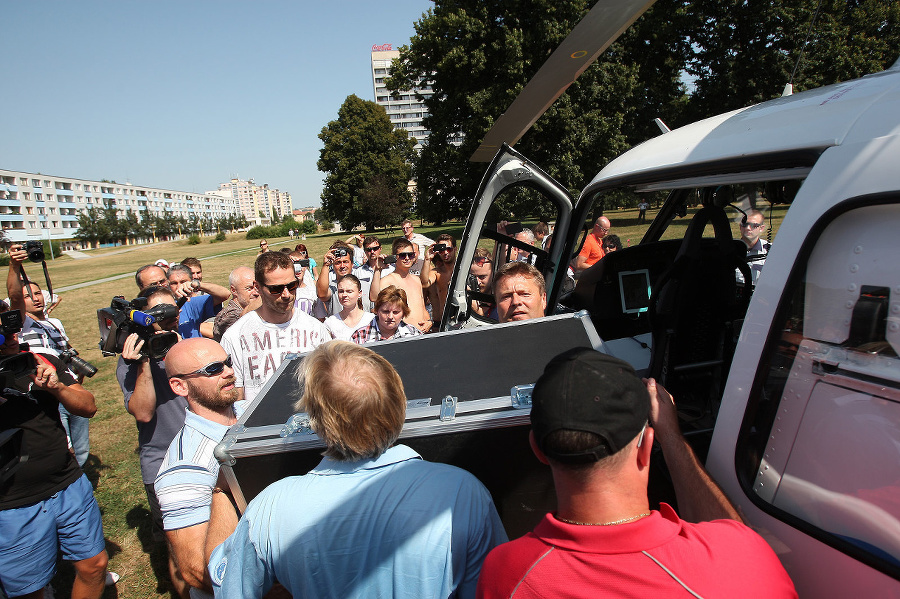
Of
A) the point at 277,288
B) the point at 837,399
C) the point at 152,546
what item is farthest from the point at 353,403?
the point at 152,546

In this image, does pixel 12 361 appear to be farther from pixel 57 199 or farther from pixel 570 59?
pixel 57 199

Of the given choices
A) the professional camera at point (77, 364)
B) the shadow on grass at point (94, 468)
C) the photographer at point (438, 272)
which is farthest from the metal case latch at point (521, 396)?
the shadow on grass at point (94, 468)

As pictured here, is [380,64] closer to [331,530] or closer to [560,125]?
[560,125]

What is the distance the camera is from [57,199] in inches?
3656

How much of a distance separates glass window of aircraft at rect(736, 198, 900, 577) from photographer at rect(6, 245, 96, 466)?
410 cm

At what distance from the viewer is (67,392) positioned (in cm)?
289

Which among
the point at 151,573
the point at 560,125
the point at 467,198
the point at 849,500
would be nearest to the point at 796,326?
the point at 849,500

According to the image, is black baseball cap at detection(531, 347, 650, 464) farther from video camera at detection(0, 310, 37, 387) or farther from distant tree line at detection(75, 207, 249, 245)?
distant tree line at detection(75, 207, 249, 245)

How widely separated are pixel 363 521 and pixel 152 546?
3.60 metres

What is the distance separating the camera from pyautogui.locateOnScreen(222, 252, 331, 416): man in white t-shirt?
10.8 feet

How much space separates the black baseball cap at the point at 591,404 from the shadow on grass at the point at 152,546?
367 cm

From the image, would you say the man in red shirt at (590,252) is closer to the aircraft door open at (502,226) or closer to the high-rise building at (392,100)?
the aircraft door open at (502,226)

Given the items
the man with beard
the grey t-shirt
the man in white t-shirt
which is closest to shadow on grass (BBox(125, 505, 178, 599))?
the grey t-shirt

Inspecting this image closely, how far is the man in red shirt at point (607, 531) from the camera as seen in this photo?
0.95 m
